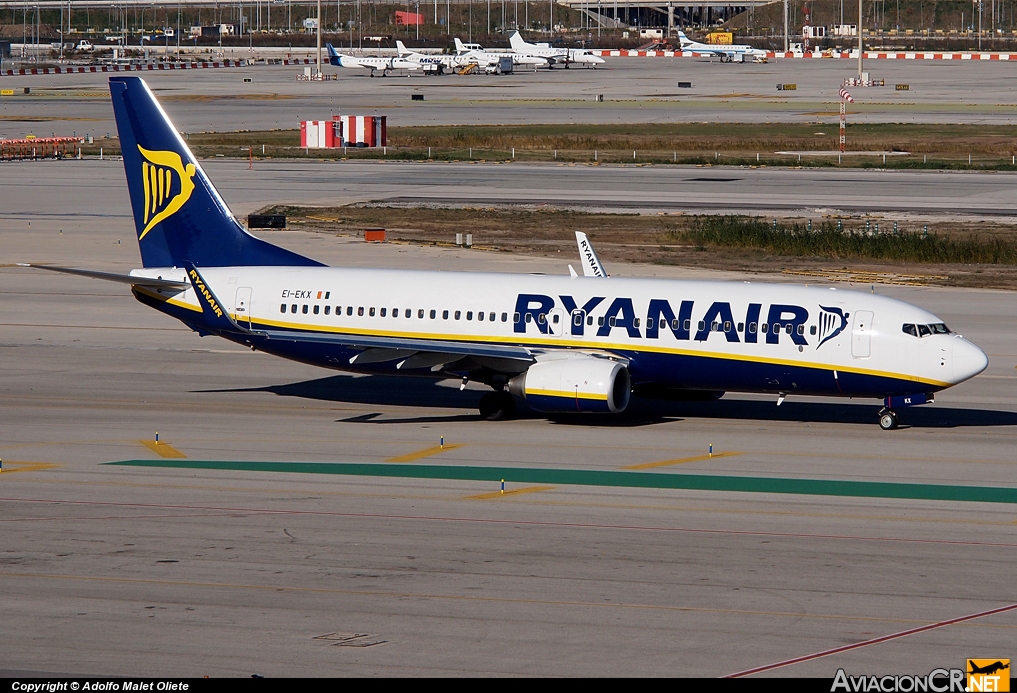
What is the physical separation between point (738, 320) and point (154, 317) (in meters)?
27.6

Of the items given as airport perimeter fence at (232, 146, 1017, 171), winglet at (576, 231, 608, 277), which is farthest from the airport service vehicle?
airport perimeter fence at (232, 146, 1017, 171)

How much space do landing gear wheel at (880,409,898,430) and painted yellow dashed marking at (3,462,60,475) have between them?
71.4 ft

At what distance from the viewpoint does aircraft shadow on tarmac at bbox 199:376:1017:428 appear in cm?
3966

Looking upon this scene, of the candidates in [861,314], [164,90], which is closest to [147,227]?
[861,314]

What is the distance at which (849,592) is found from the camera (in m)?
24.3

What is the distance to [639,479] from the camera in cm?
3278

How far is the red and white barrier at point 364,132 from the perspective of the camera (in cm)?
12456

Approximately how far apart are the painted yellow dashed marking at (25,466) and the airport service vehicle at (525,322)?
7.07m

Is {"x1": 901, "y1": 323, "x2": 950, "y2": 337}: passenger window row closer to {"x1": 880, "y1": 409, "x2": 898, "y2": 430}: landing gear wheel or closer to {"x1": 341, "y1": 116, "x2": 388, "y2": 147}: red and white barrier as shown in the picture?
{"x1": 880, "y1": 409, "x2": 898, "y2": 430}: landing gear wheel

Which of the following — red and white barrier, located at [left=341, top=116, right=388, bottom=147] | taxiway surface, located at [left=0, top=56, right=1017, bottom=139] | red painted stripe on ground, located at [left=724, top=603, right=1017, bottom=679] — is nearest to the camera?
red painted stripe on ground, located at [left=724, top=603, right=1017, bottom=679]

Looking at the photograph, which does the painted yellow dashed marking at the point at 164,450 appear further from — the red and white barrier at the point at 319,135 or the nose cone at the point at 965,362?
the red and white barrier at the point at 319,135

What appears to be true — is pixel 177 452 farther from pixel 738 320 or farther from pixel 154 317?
pixel 154 317

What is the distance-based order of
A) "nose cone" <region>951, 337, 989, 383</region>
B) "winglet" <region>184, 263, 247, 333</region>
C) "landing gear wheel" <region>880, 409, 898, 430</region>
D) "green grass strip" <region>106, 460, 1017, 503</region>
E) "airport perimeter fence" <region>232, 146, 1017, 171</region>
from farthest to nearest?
"airport perimeter fence" <region>232, 146, 1017, 171</region>
"winglet" <region>184, 263, 247, 333</region>
"landing gear wheel" <region>880, 409, 898, 430</region>
"nose cone" <region>951, 337, 989, 383</region>
"green grass strip" <region>106, 460, 1017, 503</region>

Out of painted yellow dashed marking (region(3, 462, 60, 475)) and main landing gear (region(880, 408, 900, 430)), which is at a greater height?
main landing gear (region(880, 408, 900, 430))
